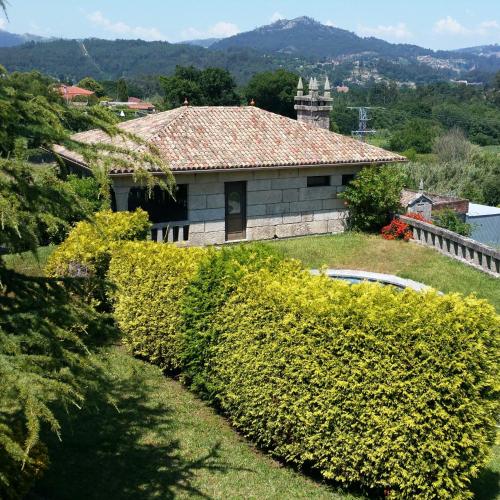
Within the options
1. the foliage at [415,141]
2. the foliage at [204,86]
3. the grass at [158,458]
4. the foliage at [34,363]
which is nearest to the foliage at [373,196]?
the grass at [158,458]

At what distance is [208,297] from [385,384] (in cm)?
267

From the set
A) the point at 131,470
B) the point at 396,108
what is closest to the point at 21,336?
the point at 131,470

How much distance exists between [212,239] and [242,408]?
39.9 feet

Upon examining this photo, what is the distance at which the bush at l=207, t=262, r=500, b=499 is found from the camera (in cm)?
659

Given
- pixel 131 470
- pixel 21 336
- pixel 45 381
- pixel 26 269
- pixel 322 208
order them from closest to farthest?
1. pixel 45 381
2. pixel 21 336
3. pixel 131 470
4. pixel 26 269
5. pixel 322 208

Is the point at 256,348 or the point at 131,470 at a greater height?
the point at 256,348

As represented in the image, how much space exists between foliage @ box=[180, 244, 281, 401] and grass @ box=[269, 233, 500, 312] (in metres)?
8.35

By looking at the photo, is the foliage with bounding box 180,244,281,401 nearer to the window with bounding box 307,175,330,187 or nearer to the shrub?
the shrub

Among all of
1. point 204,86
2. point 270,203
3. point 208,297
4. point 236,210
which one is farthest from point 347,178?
point 204,86

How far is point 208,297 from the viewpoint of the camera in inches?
330

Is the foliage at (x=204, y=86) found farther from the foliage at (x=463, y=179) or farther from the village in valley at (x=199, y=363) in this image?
the village in valley at (x=199, y=363)

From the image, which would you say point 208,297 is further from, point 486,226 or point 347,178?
point 486,226

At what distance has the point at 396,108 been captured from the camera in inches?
4692

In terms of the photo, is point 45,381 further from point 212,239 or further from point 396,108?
point 396,108
